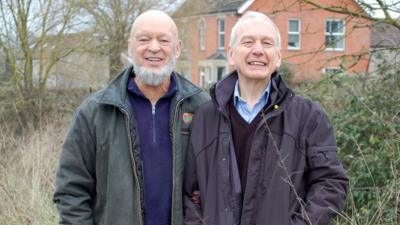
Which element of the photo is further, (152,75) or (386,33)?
(386,33)

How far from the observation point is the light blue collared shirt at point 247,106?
10.9ft

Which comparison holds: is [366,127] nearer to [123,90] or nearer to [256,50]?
[256,50]

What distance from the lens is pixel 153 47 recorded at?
3.60 meters

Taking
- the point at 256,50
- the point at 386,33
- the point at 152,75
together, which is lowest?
the point at 152,75

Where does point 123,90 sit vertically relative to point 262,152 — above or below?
above

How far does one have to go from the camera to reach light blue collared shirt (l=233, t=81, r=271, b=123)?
3309 mm

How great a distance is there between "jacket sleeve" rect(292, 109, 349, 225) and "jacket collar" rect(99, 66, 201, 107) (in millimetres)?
840

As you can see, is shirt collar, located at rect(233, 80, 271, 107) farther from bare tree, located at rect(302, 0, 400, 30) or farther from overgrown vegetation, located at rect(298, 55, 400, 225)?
bare tree, located at rect(302, 0, 400, 30)

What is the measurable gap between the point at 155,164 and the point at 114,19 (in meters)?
15.6

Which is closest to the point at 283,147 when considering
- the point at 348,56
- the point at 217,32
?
the point at 348,56

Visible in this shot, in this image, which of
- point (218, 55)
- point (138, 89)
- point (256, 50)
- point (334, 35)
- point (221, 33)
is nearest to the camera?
point (256, 50)

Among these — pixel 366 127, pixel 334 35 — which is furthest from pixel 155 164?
pixel 334 35

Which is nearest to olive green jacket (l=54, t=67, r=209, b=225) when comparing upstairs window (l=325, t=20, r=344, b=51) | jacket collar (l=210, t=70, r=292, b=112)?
jacket collar (l=210, t=70, r=292, b=112)

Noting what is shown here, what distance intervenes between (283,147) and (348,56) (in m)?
4.07
